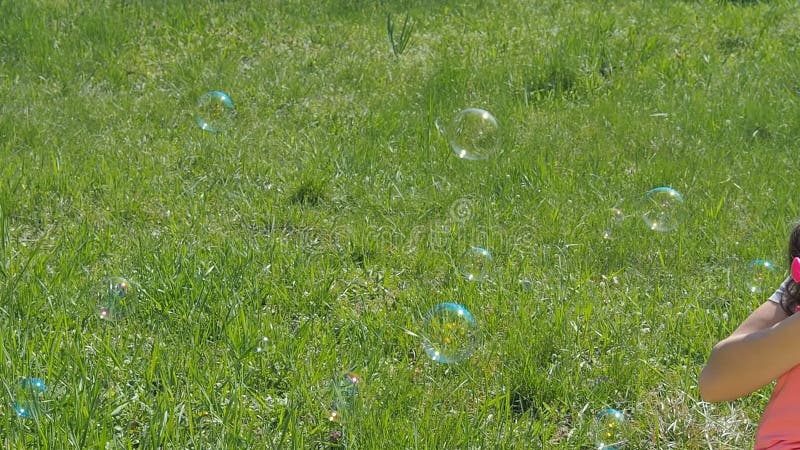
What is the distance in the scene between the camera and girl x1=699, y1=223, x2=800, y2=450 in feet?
7.02

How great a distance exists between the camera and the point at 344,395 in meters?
3.23

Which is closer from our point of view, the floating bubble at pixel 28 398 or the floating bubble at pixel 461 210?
the floating bubble at pixel 28 398

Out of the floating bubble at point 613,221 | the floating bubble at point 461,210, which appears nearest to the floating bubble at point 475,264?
the floating bubble at point 461,210

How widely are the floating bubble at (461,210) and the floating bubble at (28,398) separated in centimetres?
223

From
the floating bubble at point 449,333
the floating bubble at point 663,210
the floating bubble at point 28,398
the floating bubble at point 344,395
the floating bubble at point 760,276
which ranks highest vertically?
the floating bubble at point 28,398

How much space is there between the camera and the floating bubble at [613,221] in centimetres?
469

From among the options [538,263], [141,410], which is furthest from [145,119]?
[141,410]

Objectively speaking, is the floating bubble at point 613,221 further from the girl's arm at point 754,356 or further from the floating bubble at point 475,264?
the girl's arm at point 754,356

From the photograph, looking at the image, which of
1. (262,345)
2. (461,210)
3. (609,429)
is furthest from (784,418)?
(461,210)

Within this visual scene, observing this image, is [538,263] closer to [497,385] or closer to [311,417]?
[497,385]

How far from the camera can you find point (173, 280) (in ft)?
12.8

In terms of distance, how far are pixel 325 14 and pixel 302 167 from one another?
2.81 m

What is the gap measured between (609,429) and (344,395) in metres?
0.82

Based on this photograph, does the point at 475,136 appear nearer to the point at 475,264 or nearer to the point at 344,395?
the point at 475,264
